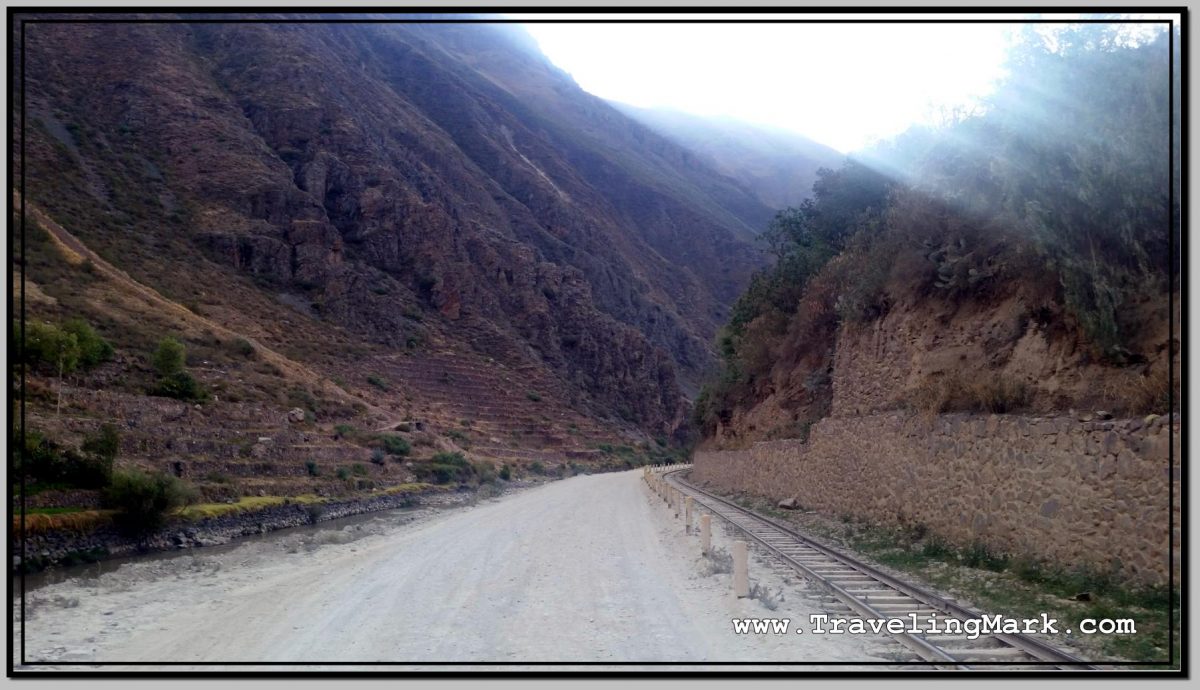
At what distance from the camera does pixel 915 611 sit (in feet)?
30.0

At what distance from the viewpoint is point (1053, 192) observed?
1267 centimetres

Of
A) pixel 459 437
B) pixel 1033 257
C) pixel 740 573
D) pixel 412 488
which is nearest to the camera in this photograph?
pixel 740 573

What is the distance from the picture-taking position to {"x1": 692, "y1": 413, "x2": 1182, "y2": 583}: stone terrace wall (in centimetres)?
873

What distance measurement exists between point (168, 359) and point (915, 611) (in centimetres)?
3730

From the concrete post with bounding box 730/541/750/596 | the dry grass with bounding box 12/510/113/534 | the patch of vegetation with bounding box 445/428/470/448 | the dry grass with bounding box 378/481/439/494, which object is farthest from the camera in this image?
Answer: the patch of vegetation with bounding box 445/428/470/448

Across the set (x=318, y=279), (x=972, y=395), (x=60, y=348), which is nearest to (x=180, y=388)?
(x=60, y=348)

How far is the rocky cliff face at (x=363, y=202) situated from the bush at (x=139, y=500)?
124 ft

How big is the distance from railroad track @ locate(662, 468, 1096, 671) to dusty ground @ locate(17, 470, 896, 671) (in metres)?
0.47

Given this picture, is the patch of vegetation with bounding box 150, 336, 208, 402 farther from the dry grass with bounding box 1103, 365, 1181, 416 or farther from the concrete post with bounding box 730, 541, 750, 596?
the dry grass with bounding box 1103, 365, 1181, 416

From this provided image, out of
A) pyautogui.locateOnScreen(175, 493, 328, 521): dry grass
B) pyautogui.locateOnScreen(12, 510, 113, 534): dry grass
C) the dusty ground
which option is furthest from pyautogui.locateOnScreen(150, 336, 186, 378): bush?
the dusty ground

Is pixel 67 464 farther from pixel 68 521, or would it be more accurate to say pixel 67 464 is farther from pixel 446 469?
pixel 446 469

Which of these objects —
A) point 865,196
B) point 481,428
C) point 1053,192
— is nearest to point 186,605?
Answer: point 1053,192

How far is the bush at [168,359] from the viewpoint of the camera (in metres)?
38.5

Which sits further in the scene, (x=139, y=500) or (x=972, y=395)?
(x=139, y=500)
